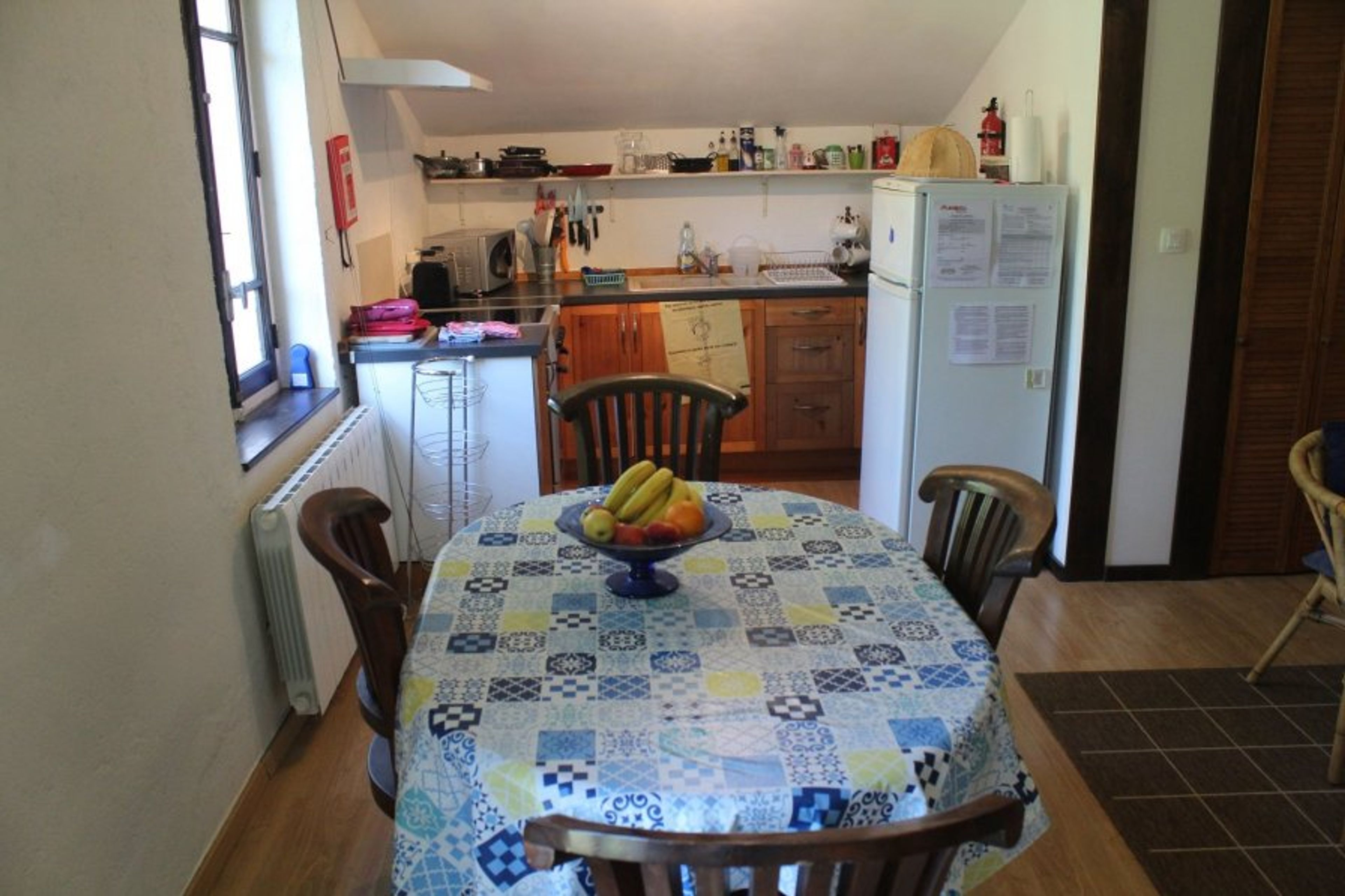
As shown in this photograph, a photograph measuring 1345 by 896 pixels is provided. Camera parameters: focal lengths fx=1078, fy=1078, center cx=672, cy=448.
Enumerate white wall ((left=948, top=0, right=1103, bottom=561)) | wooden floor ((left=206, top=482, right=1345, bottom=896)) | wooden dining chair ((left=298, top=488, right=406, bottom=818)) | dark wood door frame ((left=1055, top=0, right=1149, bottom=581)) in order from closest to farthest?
wooden dining chair ((left=298, top=488, right=406, bottom=818)) → wooden floor ((left=206, top=482, right=1345, bottom=896)) → dark wood door frame ((left=1055, top=0, right=1149, bottom=581)) → white wall ((left=948, top=0, right=1103, bottom=561))

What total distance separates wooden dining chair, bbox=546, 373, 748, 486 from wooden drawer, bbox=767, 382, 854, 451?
7.03 feet

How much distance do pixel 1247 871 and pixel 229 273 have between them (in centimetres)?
286

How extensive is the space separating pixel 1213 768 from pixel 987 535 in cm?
119

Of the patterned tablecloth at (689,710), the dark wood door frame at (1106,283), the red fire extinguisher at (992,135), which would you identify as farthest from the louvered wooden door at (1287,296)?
the patterned tablecloth at (689,710)

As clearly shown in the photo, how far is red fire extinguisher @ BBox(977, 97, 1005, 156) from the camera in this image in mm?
4141

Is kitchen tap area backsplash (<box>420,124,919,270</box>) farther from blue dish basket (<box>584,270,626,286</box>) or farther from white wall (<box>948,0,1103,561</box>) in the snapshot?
white wall (<box>948,0,1103,561</box>)

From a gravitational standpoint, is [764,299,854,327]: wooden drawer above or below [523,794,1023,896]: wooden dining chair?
above

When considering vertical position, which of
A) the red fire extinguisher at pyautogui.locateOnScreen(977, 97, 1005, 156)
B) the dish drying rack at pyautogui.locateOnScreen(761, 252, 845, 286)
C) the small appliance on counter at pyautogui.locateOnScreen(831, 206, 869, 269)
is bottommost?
the dish drying rack at pyautogui.locateOnScreen(761, 252, 845, 286)

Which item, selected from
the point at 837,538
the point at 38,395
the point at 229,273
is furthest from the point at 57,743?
the point at 229,273

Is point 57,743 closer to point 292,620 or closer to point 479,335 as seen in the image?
point 292,620

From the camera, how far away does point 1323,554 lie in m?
2.76

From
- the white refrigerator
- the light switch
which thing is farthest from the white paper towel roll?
the light switch

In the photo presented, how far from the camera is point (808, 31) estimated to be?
14.8ft

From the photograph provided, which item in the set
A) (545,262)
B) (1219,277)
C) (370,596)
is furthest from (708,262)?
(370,596)
